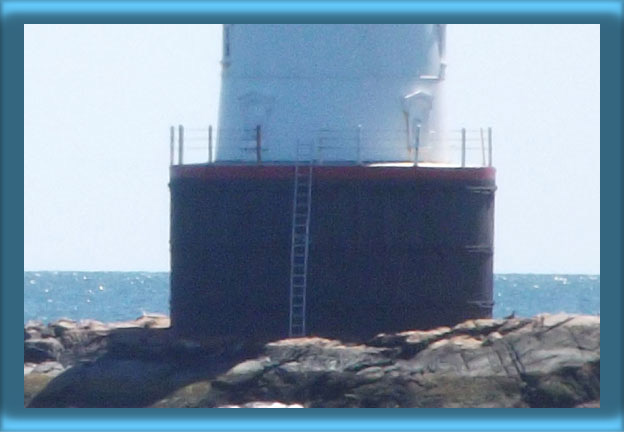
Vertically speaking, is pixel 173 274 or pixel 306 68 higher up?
pixel 306 68

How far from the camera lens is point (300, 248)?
26859 millimetres

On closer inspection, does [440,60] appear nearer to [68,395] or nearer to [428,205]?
[428,205]

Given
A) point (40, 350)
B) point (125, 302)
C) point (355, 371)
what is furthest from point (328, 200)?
point (125, 302)

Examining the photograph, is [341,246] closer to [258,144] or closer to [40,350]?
[258,144]

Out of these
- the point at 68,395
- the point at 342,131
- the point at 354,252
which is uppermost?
the point at 342,131

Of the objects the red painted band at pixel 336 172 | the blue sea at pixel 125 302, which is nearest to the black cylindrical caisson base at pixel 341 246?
the red painted band at pixel 336 172

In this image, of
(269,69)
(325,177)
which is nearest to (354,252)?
(325,177)

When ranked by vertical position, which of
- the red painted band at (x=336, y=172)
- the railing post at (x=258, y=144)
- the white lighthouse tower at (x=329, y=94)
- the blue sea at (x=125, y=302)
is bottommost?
the blue sea at (x=125, y=302)

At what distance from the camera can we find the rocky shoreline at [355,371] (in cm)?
2483

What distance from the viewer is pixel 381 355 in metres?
25.8

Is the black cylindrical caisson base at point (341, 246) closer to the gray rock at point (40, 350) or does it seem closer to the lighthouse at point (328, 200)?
the lighthouse at point (328, 200)

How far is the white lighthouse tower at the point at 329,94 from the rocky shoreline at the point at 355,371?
2.77m

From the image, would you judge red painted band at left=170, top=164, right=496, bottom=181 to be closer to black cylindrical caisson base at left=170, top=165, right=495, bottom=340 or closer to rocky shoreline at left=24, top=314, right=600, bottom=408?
black cylindrical caisson base at left=170, top=165, right=495, bottom=340

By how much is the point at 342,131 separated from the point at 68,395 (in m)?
5.30
